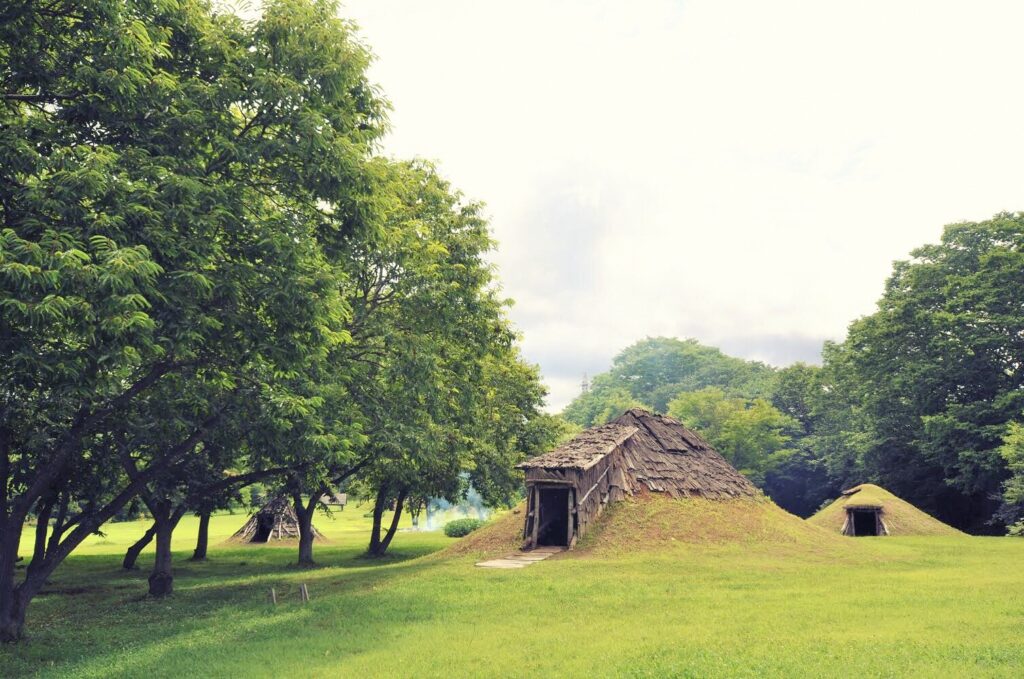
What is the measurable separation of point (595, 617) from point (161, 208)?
13392mm

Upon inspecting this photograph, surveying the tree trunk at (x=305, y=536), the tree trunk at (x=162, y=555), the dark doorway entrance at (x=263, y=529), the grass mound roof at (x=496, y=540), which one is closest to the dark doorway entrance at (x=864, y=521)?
the grass mound roof at (x=496, y=540)

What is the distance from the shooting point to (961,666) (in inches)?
501

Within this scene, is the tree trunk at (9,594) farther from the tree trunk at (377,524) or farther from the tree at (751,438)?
the tree at (751,438)

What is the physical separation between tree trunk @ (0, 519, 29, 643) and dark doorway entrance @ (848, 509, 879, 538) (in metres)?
43.1

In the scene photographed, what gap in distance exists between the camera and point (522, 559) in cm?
2825

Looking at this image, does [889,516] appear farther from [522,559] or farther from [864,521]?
[522,559]

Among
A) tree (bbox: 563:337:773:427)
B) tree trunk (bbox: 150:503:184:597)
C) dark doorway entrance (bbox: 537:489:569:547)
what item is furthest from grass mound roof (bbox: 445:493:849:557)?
tree (bbox: 563:337:773:427)

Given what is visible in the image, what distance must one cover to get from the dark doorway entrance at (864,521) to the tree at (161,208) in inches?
1584

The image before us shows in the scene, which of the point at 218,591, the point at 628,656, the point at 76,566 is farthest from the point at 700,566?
the point at 76,566

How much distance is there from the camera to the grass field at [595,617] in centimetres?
1387

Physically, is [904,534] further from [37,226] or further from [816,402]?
[37,226]

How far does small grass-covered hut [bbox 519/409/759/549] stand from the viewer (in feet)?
101

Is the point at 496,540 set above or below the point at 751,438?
below

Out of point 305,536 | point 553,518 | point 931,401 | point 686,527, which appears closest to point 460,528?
point 305,536
